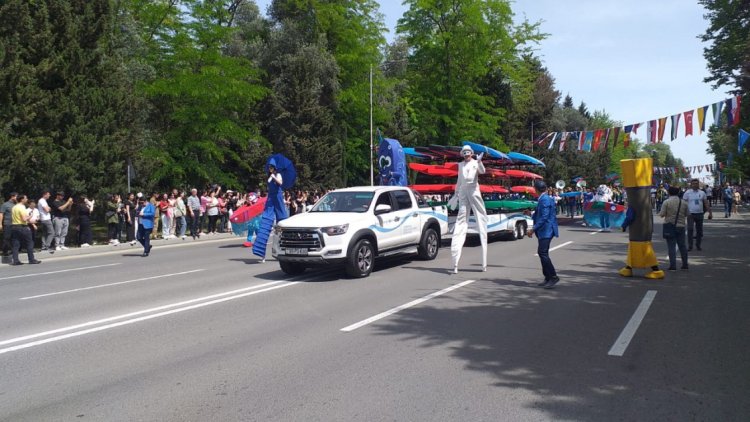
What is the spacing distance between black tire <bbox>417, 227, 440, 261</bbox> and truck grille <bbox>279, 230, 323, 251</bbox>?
335cm

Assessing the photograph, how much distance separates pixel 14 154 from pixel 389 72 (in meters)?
35.3

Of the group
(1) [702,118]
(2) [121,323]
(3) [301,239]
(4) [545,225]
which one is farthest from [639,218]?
(1) [702,118]

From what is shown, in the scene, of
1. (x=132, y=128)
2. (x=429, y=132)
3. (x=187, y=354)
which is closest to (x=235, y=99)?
(x=132, y=128)

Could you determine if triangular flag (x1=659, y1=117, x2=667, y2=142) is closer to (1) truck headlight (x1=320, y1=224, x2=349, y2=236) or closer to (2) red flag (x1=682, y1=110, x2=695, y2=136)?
(2) red flag (x1=682, y1=110, x2=695, y2=136)

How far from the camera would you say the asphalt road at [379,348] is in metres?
4.50

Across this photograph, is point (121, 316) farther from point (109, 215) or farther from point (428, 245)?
point (109, 215)

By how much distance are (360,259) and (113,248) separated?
11533 mm

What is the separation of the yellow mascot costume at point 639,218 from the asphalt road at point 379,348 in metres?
0.35

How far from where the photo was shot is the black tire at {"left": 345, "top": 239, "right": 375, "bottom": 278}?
1063 centimetres

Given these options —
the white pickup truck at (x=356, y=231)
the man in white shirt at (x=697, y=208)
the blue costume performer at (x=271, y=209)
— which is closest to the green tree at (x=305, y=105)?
the blue costume performer at (x=271, y=209)

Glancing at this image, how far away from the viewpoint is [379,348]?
239 inches

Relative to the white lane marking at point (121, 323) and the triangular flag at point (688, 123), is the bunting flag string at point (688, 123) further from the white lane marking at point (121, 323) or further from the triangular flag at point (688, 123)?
the white lane marking at point (121, 323)

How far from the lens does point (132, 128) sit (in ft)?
79.4

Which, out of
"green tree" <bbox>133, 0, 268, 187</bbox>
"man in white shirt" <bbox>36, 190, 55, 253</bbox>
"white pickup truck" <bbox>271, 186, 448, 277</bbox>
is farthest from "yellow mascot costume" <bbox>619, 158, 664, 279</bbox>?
"green tree" <bbox>133, 0, 268, 187</bbox>
